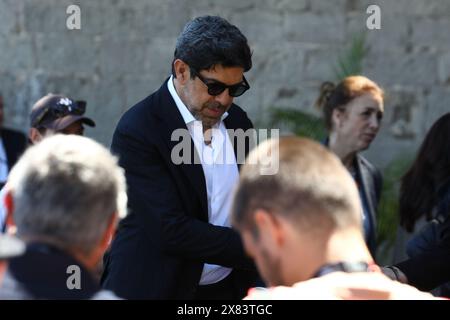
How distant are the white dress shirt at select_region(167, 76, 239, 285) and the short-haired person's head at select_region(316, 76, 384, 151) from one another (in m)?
1.42

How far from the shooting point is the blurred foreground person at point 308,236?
2.60 metres

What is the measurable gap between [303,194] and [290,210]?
58mm

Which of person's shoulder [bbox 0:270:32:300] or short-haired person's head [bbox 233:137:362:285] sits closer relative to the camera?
person's shoulder [bbox 0:270:32:300]

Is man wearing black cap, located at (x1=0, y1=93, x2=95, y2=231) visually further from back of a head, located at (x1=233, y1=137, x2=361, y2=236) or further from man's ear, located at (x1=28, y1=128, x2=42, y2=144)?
back of a head, located at (x1=233, y1=137, x2=361, y2=236)

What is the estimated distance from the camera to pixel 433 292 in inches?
196

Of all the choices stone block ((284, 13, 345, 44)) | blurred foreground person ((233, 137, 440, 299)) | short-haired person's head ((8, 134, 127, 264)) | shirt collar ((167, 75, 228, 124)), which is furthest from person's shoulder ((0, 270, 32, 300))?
stone block ((284, 13, 345, 44))

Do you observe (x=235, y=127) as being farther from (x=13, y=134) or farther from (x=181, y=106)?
(x=13, y=134)

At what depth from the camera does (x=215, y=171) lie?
438cm

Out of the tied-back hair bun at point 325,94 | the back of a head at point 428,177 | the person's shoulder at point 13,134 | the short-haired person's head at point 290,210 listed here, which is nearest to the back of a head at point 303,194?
the short-haired person's head at point 290,210

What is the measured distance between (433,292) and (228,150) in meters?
1.33

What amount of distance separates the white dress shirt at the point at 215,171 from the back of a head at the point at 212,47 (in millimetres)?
181

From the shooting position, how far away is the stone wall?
24.0ft

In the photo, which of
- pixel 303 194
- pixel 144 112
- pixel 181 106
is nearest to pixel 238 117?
pixel 181 106
